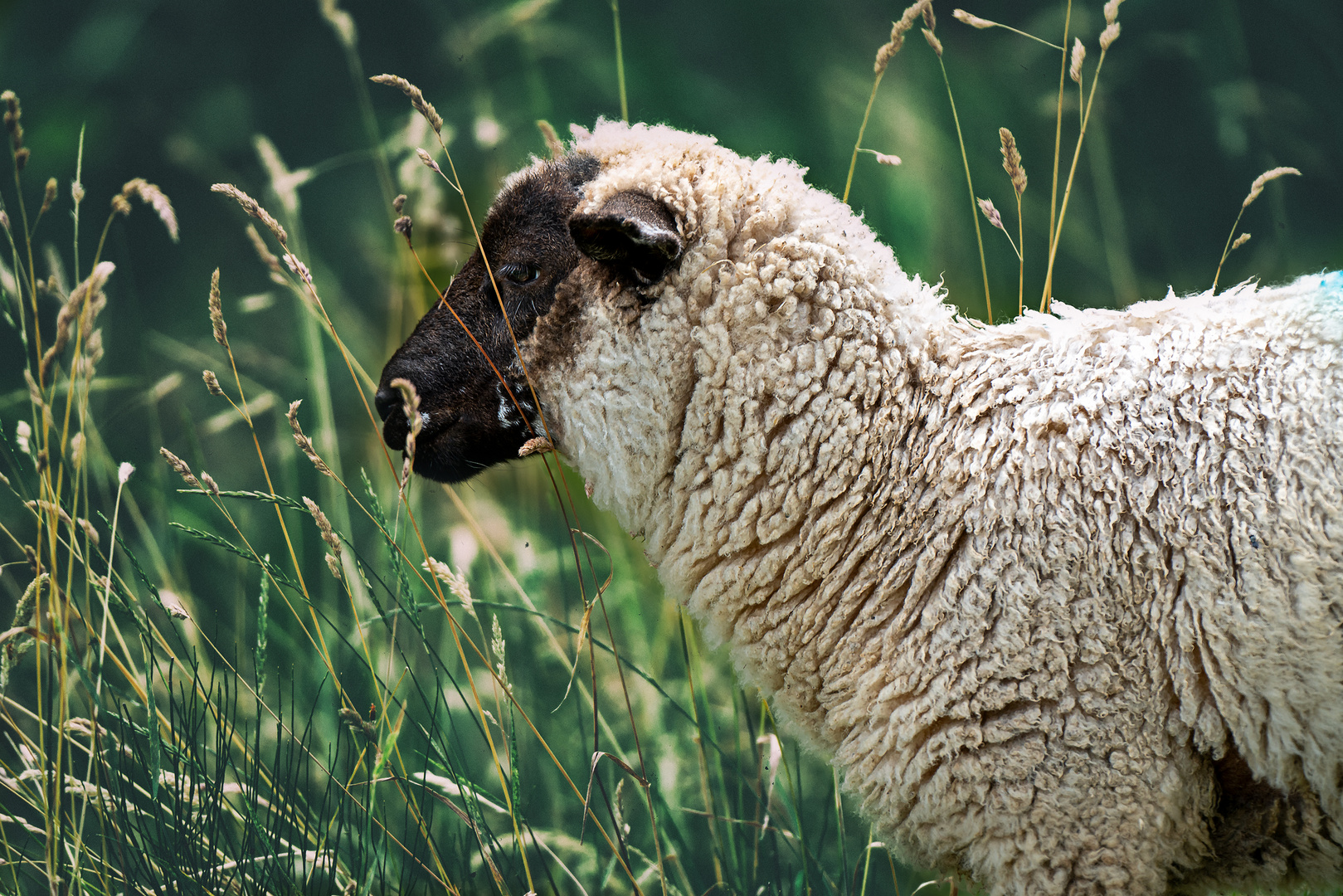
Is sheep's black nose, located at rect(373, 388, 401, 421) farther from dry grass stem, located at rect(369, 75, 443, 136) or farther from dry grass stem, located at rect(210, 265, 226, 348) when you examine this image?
dry grass stem, located at rect(369, 75, 443, 136)

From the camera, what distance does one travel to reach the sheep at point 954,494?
4.57 ft

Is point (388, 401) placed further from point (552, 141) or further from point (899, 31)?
point (899, 31)

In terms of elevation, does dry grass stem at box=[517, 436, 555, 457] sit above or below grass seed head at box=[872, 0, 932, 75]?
below

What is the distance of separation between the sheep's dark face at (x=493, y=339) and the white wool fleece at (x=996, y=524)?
10 cm

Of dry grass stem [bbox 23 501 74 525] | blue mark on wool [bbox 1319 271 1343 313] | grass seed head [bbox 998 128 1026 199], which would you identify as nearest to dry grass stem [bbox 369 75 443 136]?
dry grass stem [bbox 23 501 74 525]

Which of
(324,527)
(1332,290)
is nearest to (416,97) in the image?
(324,527)

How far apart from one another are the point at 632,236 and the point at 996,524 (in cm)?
83

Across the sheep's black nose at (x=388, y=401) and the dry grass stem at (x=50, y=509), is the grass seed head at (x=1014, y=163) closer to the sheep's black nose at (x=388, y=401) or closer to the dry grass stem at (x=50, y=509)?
the sheep's black nose at (x=388, y=401)

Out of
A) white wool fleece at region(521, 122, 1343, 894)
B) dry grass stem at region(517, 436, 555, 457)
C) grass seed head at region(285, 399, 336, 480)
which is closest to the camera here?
white wool fleece at region(521, 122, 1343, 894)

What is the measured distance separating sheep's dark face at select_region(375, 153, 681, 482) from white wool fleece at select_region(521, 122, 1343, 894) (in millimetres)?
99

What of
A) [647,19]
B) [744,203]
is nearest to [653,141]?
[744,203]

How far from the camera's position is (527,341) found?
1766 millimetres

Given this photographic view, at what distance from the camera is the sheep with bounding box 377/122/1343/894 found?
1392 millimetres

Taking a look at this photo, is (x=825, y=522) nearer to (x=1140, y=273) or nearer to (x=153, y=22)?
(x=1140, y=273)
